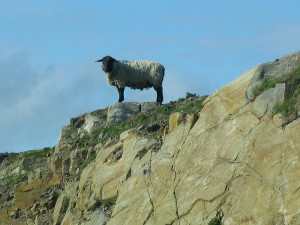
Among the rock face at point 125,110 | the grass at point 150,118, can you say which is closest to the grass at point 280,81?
the grass at point 150,118

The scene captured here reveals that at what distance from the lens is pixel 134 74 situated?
1260 inches

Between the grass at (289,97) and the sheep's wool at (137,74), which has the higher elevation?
the sheep's wool at (137,74)

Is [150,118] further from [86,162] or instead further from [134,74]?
[134,74]

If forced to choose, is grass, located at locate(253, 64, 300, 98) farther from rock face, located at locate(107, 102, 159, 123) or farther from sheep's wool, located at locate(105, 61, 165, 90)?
sheep's wool, located at locate(105, 61, 165, 90)

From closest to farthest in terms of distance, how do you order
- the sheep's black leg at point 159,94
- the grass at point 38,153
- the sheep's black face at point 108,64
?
1. the sheep's black leg at point 159,94
2. the sheep's black face at point 108,64
3. the grass at point 38,153

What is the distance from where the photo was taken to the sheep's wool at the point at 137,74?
31844mm

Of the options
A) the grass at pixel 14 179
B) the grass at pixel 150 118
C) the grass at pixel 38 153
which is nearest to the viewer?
the grass at pixel 150 118


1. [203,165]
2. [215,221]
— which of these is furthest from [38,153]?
[215,221]

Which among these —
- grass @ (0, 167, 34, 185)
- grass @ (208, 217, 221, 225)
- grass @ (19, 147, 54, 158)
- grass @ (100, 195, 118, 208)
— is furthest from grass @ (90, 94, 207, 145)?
grass @ (19, 147, 54, 158)

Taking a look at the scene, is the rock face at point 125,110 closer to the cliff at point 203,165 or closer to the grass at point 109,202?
the cliff at point 203,165

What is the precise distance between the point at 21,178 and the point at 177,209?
1260 cm

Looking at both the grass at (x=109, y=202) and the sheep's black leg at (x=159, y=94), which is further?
the sheep's black leg at (x=159, y=94)

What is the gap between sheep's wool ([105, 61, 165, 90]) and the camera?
31844 millimetres

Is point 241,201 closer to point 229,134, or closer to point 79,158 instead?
point 229,134
